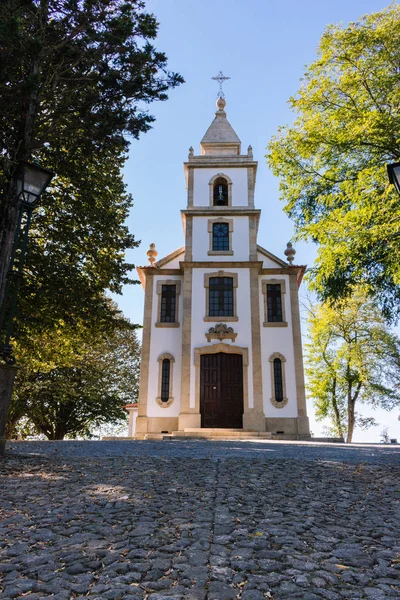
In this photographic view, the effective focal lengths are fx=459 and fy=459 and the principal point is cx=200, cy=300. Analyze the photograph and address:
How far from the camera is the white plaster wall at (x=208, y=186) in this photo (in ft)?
75.1

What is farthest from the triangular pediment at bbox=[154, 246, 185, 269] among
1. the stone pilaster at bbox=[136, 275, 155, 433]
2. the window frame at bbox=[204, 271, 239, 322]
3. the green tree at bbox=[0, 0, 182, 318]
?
the green tree at bbox=[0, 0, 182, 318]

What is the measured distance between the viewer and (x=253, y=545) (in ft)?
11.8

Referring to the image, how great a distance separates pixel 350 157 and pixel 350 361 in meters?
18.3

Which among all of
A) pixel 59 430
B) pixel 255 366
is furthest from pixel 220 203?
pixel 59 430

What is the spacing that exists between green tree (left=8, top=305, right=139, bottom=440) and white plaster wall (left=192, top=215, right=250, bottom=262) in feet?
19.1

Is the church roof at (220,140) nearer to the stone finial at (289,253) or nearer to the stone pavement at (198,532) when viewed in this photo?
the stone finial at (289,253)

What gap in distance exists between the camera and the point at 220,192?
2333 cm

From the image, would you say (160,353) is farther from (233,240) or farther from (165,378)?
(233,240)

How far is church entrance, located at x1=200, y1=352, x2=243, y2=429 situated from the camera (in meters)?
19.1

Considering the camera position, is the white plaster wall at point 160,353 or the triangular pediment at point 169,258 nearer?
the white plaster wall at point 160,353

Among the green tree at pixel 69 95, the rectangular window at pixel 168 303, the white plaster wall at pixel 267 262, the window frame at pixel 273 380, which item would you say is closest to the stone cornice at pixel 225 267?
the white plaster wall at pixel 267 262

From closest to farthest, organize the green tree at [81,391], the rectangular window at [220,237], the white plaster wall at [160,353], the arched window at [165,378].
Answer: the white plaster wall at [160,353] → the arched window at [165,378] → the rectangular window at [220,237] → the green tree at [81,391]

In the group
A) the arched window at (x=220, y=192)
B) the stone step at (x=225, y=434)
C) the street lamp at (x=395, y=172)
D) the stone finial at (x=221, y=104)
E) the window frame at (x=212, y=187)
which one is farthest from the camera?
the stone finial at (x=221, y=104)

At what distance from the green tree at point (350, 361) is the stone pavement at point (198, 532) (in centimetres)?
2303
